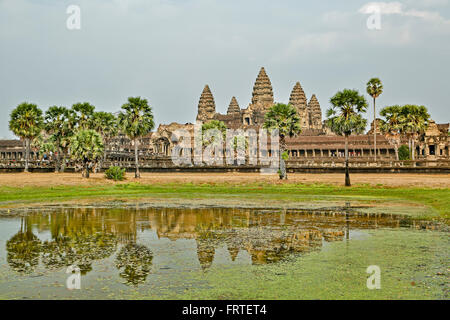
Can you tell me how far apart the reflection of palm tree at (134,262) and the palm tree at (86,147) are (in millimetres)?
49084

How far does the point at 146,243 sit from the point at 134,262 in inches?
120

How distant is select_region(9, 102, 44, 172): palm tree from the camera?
261ft

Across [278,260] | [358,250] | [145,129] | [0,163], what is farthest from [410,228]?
[0,163]

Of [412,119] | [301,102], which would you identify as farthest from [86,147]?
[301,102]

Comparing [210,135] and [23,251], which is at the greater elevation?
[210,135]

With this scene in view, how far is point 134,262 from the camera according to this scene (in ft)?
41.5

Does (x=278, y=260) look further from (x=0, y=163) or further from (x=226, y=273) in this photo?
(x=0, y=163)

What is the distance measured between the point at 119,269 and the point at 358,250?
692cm

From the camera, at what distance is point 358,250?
14.3m

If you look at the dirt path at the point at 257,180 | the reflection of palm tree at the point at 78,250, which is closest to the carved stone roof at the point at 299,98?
the dirt path at the point at 257,180

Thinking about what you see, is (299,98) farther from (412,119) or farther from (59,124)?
(59,124)

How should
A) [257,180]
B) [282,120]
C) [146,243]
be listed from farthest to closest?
[282,120]
[257,180]
[146,243]

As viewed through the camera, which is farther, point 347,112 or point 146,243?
point 347,112

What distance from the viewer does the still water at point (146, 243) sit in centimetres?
1062
